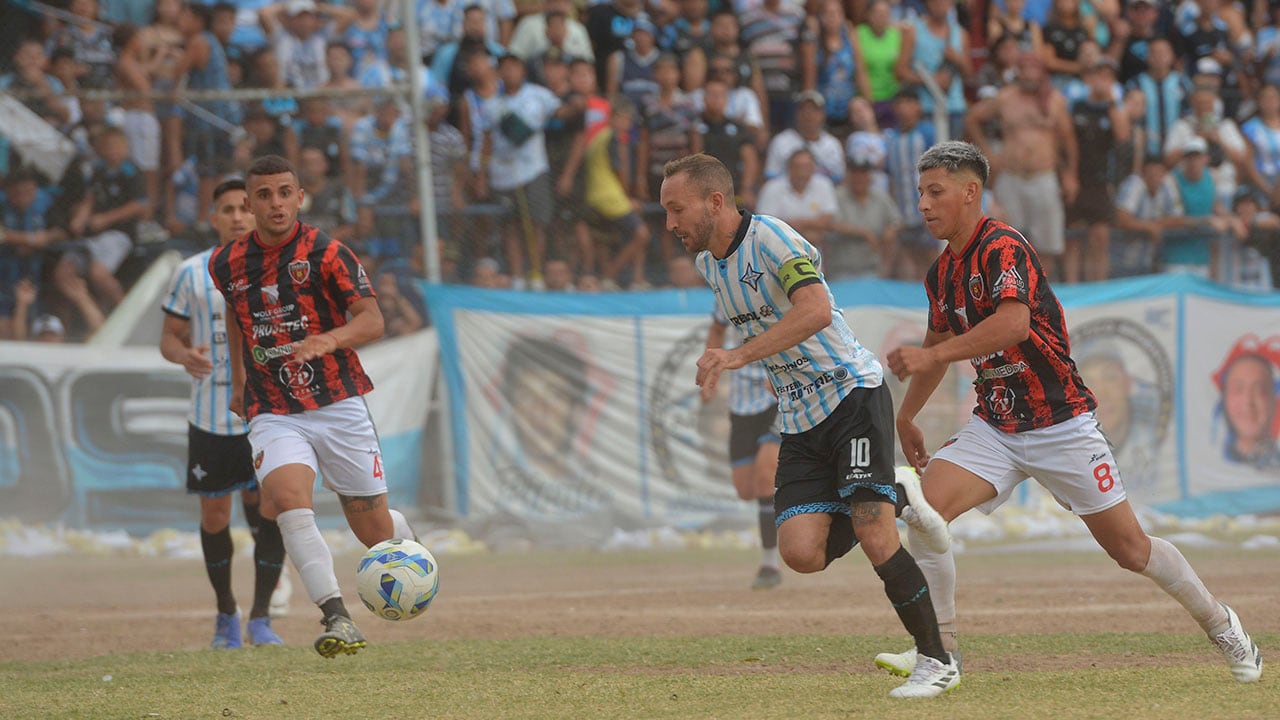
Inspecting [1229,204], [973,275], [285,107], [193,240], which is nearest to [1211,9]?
[1229,204]

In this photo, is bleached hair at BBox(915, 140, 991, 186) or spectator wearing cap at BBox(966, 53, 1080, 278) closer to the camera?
bleached hair at BBox(915, 140, 991, 186)

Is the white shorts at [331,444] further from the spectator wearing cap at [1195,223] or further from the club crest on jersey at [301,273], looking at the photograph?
the spectator wearing cap at [1195,223]

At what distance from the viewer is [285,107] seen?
14727mm

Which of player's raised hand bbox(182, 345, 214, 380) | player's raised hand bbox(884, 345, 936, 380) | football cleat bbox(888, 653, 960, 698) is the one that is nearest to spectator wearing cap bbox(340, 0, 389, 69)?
player's raised hand bbox(182, 345, 214, 380)

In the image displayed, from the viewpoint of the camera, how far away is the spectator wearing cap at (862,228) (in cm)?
1591

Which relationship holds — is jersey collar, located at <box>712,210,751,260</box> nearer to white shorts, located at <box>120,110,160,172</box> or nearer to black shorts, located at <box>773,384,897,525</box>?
black shorts, located at <box>773,384,897,525</box>

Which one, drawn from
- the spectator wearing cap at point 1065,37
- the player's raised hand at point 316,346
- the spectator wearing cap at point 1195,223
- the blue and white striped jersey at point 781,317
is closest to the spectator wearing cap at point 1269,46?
the spectator wearing cap at point 1195,223

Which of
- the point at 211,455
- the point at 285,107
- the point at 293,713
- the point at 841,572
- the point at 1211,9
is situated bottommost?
the point at 841,572

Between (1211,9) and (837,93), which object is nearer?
(837,93)

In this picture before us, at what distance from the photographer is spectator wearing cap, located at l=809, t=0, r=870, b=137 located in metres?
16.8

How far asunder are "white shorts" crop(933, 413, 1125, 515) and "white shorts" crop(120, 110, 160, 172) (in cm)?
1026

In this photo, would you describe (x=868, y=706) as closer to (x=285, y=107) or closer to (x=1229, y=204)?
(x=285, y=107)

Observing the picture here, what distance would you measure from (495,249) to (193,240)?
2976 millimetres

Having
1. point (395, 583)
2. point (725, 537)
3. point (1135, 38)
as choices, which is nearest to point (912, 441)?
point (395, 583)
